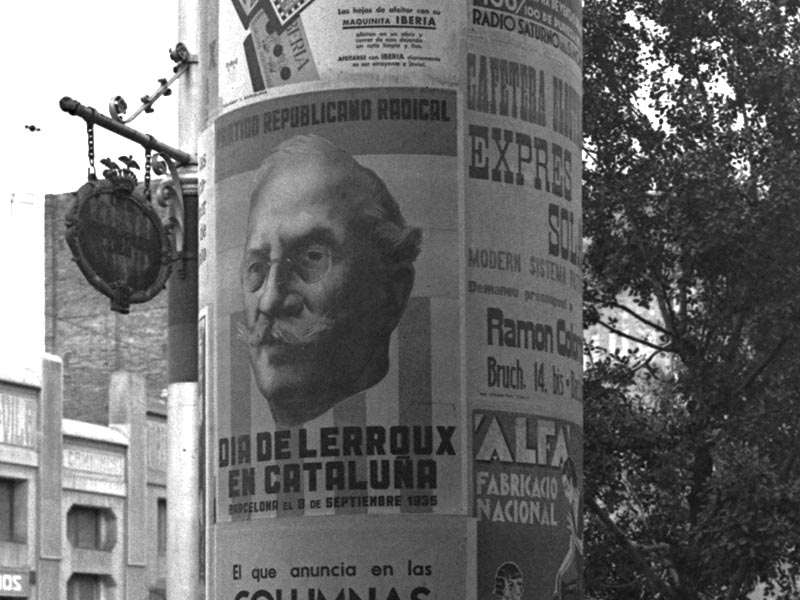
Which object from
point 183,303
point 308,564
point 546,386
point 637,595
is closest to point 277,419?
point 308,564

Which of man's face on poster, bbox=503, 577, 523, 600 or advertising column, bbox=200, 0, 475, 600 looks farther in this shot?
man's face on poster, bbox=503, 577, 523, 600

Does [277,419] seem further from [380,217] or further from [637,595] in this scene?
Answer: [637,595]

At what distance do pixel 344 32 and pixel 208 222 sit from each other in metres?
1.69

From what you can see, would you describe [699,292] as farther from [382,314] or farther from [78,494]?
[78,494]

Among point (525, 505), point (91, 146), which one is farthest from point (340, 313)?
point (91, 146)

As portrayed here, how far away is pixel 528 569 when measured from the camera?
1230 centimetres

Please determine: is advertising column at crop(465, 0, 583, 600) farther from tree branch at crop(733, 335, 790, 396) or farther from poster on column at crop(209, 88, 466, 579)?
tree branch at crop(733, 335, 790, 396)

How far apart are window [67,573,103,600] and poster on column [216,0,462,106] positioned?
4065 cm

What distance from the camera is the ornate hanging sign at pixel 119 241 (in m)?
16.0

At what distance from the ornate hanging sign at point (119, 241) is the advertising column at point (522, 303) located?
453 centimetres

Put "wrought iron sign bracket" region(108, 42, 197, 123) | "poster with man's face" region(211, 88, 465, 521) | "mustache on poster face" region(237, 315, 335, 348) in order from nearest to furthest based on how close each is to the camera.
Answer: "poster with man's face" region(211, 88, 465, 521)
"mustache on poster face" region(237, 315, 335, 348)
"wrought iron sign bracket" region(108, 42, 197, 123)

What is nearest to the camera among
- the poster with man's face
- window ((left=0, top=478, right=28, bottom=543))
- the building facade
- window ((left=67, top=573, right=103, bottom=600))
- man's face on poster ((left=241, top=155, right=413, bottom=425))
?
the poster with man's face

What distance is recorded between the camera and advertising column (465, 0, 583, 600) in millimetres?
12172

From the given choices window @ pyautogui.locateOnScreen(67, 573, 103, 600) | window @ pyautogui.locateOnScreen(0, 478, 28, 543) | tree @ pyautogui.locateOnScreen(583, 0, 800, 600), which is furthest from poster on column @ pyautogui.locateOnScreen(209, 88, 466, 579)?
window @ pyautogui.locateOnScreen(67, 573, 103, 600)
